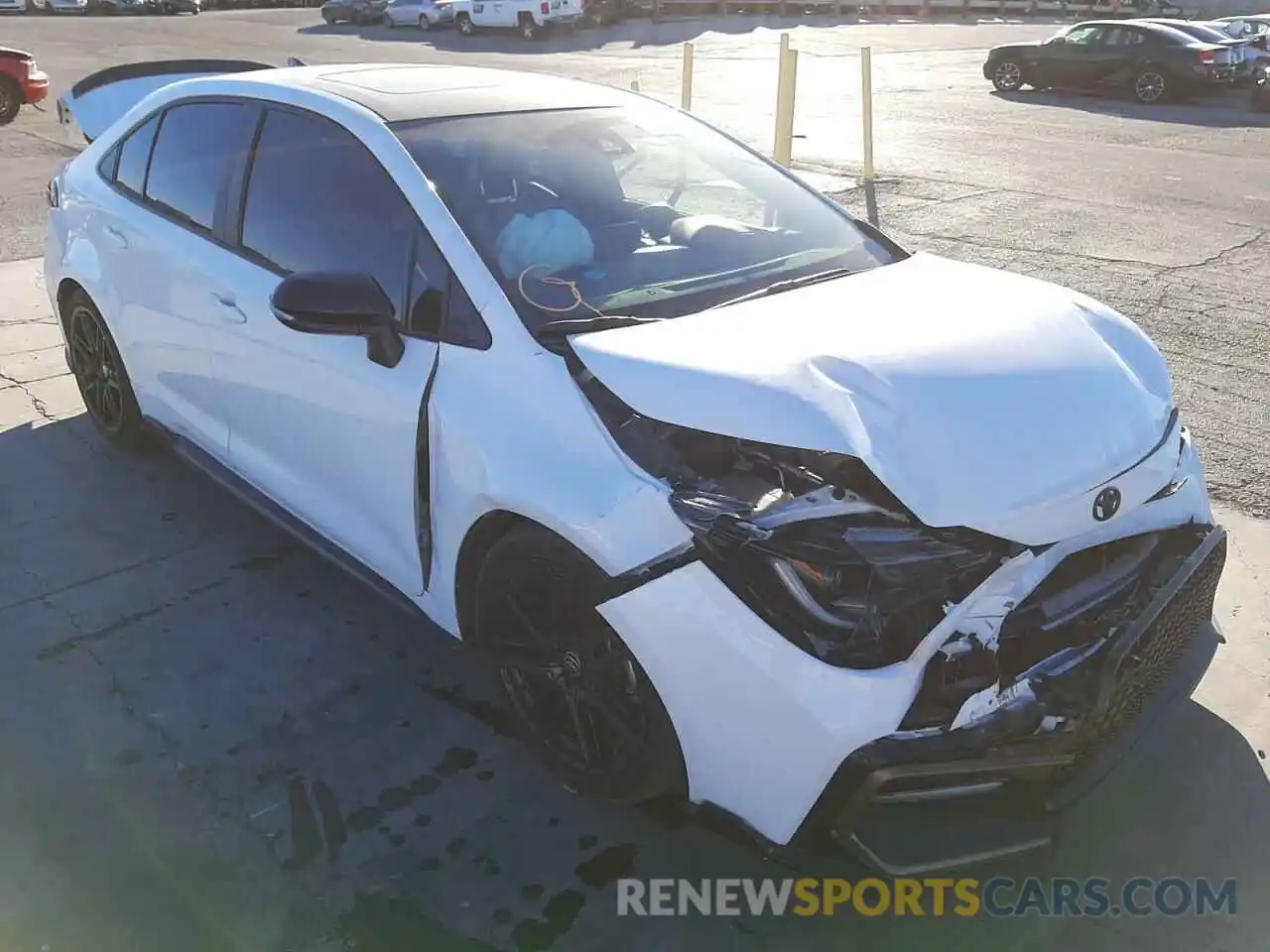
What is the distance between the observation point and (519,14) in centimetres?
3114

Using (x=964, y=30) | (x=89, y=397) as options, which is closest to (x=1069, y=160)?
(x=89, y=397)

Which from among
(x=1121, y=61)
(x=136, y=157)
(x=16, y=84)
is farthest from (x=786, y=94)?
(x=1121, y=61)

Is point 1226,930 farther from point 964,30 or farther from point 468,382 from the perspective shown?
point 964,30

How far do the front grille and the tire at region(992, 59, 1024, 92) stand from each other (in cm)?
2045

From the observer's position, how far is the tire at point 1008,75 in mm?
20953

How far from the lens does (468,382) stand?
2.87 metres

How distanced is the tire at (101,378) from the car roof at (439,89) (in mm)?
1342

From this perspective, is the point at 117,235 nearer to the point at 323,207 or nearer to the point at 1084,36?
the point at 323,207

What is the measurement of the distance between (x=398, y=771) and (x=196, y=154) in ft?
7.89

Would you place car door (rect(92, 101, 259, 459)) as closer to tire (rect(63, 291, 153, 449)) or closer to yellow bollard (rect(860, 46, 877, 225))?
tire (rect(63, 291, 153, 449))

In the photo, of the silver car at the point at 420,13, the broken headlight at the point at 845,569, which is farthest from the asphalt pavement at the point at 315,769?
the silver car at the point at 420,13

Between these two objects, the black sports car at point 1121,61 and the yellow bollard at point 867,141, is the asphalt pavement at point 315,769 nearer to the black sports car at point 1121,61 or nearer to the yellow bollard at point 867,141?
the yellow bollard at point 867,141

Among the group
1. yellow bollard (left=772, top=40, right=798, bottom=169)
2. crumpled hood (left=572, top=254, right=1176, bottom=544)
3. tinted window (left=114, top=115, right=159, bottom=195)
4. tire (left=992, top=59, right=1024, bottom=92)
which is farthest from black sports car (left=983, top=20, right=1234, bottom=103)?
tinted window (left=114, top=115, right=159, bottom=195)

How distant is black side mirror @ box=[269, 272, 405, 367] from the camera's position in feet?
9.64
